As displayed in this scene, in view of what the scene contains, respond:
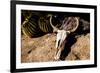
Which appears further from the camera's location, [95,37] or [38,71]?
[95,37]

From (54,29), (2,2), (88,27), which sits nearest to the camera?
(2,2)

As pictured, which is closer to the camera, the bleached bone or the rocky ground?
the rocky ground

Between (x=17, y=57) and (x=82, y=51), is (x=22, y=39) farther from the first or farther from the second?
(x=82, y=51)

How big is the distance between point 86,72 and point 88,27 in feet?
1.51

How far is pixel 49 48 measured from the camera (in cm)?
193

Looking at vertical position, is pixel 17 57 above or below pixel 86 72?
above

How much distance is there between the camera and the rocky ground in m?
1.86

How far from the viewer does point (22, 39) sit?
1841 mm

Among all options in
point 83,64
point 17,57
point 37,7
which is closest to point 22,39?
point 17,57

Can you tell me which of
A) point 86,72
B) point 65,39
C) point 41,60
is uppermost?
point 65,39

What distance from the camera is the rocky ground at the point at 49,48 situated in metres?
1.86

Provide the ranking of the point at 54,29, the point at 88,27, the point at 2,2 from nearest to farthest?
the point at 2,2 < the point at 54,29 < the point at 88,27

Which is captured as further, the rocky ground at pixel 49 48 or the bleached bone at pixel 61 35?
the bleached bone at pixel 61 35

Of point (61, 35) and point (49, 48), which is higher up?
point (61, 35)
